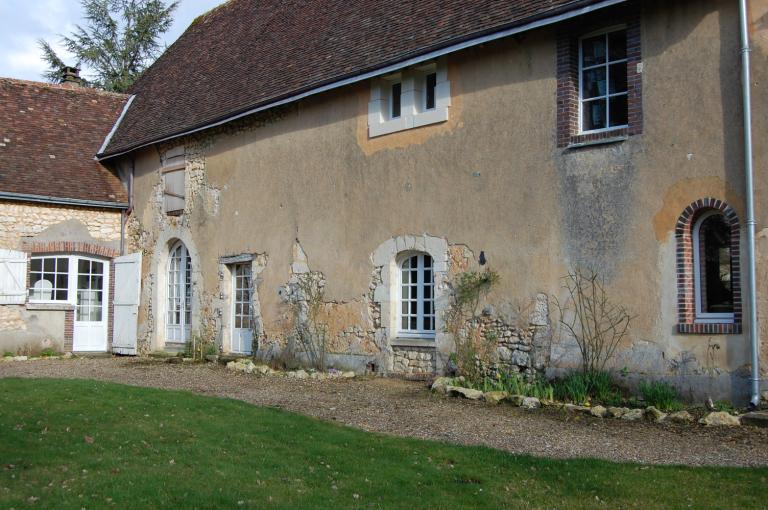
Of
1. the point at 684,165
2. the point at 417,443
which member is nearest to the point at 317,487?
the point at 417,443

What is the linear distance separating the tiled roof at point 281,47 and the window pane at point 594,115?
1208 mm

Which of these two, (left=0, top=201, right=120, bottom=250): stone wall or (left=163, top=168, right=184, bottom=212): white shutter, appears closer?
(left=0, top=201, right=120, bottom=250): stone wall

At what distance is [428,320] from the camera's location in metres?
→ 11.4

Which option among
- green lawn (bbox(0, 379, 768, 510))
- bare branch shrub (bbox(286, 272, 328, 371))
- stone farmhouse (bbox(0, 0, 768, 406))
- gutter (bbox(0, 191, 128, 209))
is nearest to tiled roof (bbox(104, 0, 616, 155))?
stone farmhouse (bbox(0, 0, 768, 406))

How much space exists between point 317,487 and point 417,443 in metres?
1.60

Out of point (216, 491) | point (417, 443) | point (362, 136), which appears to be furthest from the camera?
point (362, 136)

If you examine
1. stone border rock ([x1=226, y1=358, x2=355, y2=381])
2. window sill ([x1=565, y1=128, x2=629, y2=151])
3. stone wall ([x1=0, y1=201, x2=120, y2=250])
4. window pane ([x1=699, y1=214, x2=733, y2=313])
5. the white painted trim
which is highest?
the white painted trim

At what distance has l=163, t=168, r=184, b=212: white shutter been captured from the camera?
15594mm

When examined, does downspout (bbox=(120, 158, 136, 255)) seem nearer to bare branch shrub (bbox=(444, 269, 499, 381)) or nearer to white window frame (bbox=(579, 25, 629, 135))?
bare branch shrub (bbox=(444, 269, 499, 381))

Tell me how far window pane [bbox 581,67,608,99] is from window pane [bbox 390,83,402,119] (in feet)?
9.85

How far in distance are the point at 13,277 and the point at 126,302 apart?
2115mm

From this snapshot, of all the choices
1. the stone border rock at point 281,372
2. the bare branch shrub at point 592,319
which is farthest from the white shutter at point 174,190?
the bare branch shrub at point 592,319

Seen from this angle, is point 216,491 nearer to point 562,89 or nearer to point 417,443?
point 417,443

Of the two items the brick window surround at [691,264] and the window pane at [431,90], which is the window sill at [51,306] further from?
the brick window surround at [691,264]
